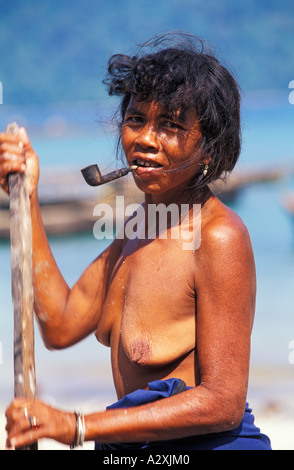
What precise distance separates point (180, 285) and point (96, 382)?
12.9 ft

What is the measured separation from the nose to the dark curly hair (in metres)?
0.07

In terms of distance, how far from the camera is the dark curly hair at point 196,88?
1.94 metres

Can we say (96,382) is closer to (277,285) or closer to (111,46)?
(277,285)

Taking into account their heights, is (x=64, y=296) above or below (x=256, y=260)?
below

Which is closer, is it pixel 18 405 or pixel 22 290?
pixel 18 405

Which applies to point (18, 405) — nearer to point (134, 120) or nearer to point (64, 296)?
point (64, 296)

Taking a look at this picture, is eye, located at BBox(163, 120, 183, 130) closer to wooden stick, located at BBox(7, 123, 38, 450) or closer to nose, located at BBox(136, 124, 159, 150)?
nose, located at BBox(136, 124, 159, 150)

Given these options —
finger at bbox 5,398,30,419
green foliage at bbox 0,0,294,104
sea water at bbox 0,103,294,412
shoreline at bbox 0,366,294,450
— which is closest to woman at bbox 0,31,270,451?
finger at bbox 5,398,30,419

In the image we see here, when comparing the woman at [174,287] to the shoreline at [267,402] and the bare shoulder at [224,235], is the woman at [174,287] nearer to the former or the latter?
the bare shoulder at [224,235]

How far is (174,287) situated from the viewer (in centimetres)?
196

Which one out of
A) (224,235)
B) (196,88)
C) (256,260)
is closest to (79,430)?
(224,235)

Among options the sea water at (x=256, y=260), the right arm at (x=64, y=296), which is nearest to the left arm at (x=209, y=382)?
the right arm at (x=64, y=296)

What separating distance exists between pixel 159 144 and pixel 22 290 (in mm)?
541

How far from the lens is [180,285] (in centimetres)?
195
